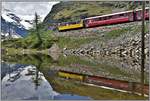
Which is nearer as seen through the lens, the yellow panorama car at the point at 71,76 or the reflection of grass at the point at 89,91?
the reflection of grass at the point at 89,91

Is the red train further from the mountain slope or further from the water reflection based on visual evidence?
the water reflection

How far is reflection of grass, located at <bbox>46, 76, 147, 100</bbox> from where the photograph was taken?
3424mm

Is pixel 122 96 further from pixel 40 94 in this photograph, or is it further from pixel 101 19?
pixel 101 19

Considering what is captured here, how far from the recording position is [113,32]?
10.6 metres

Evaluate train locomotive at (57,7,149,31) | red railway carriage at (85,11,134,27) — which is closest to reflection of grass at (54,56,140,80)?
train locomotive at (57,7,149,31)

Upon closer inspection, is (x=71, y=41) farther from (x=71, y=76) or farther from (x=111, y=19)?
(x=71, y=76)

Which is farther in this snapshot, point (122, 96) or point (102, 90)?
point (102, 90)

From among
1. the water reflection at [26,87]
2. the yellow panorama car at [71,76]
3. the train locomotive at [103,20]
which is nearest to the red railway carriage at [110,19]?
the train locomotive at [103,20]

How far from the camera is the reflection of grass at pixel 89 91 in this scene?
342 cm

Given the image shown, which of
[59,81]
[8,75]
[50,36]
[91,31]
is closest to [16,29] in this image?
[50,36]

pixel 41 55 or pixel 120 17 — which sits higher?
pixel 120 17

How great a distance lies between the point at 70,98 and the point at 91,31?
24.8ft

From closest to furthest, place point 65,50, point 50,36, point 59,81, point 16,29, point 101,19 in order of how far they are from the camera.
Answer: point 59,81, point 16,29, point 50,36, point 65,50, point 101,19

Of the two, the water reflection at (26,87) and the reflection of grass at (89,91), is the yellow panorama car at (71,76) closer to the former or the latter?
the water reflection at (26,87)
